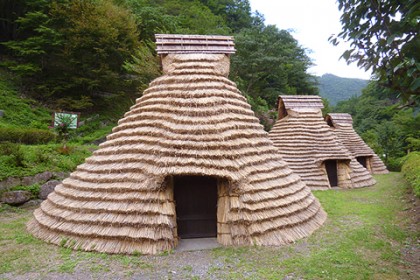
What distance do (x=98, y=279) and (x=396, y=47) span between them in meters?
5.70

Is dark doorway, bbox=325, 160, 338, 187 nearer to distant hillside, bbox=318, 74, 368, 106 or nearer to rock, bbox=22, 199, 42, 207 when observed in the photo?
rock, bbox=22, 199, 42, 207

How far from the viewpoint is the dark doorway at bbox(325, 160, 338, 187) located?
1477cm

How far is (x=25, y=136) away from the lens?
41.2ft

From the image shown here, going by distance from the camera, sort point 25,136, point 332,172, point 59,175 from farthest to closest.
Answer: point 332,172
point 25,136
point 59,175

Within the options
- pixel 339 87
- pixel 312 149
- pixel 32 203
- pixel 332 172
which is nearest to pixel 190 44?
pixel 32 203

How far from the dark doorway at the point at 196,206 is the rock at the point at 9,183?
21.6 feet

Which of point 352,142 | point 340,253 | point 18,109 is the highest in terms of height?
point 18,109

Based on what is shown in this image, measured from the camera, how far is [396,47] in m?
3.10

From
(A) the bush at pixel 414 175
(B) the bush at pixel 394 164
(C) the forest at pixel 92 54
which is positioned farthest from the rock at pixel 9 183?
(B) the bush at pixel 394 164

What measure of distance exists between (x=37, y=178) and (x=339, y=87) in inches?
3139

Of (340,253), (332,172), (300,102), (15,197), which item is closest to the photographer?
(340,253)

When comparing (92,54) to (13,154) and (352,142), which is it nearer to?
(13,154)

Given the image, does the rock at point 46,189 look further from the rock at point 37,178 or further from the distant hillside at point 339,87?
the distant hillside at point 339,87

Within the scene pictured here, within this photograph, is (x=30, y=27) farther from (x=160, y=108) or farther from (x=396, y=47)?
(x=396, y=47)
